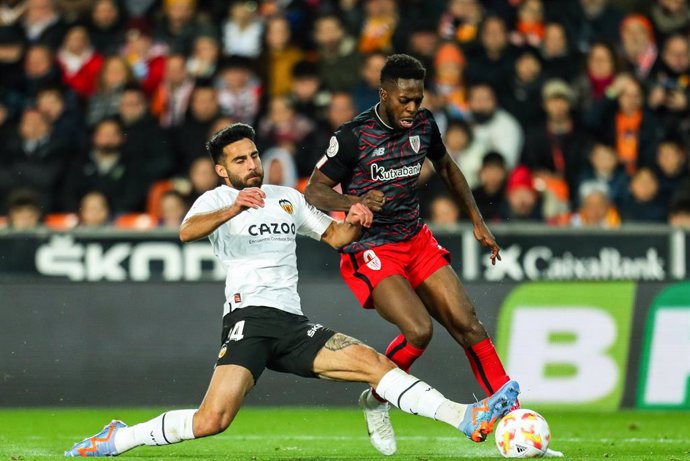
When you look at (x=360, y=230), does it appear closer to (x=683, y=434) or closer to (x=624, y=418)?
(x=683, y=434)

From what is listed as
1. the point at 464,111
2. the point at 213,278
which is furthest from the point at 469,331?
the point at 464,111

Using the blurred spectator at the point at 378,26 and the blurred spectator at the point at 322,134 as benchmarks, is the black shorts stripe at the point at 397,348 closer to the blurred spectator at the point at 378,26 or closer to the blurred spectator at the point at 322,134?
the blurred spectator at the point at 322,134

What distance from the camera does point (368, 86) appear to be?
1395cm

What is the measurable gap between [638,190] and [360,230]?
6.10 metres

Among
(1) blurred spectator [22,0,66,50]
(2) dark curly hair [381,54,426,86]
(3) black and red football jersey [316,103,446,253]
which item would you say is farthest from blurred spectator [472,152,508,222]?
(1) blurred spectator [22,0,66,50]

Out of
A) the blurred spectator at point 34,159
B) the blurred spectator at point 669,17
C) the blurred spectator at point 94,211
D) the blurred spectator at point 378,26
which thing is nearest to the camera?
the blurred spectator at point 94,211

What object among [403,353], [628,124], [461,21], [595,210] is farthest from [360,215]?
[461,21]

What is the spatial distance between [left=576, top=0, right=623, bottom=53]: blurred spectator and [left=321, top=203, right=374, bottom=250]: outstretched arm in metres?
7.90

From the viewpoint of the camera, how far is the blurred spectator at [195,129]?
1353 cm

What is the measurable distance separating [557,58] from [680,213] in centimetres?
250

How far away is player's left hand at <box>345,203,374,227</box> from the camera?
7535mm

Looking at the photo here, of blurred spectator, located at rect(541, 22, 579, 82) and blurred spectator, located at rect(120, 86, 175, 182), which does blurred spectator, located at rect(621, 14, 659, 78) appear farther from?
blurred spectator, located at rect(120, 86, 175, 182)

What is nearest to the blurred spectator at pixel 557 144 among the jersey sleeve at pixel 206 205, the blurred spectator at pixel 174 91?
the blurred spectator at pixel 174 91

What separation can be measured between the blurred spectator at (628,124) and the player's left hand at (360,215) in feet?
22.0
